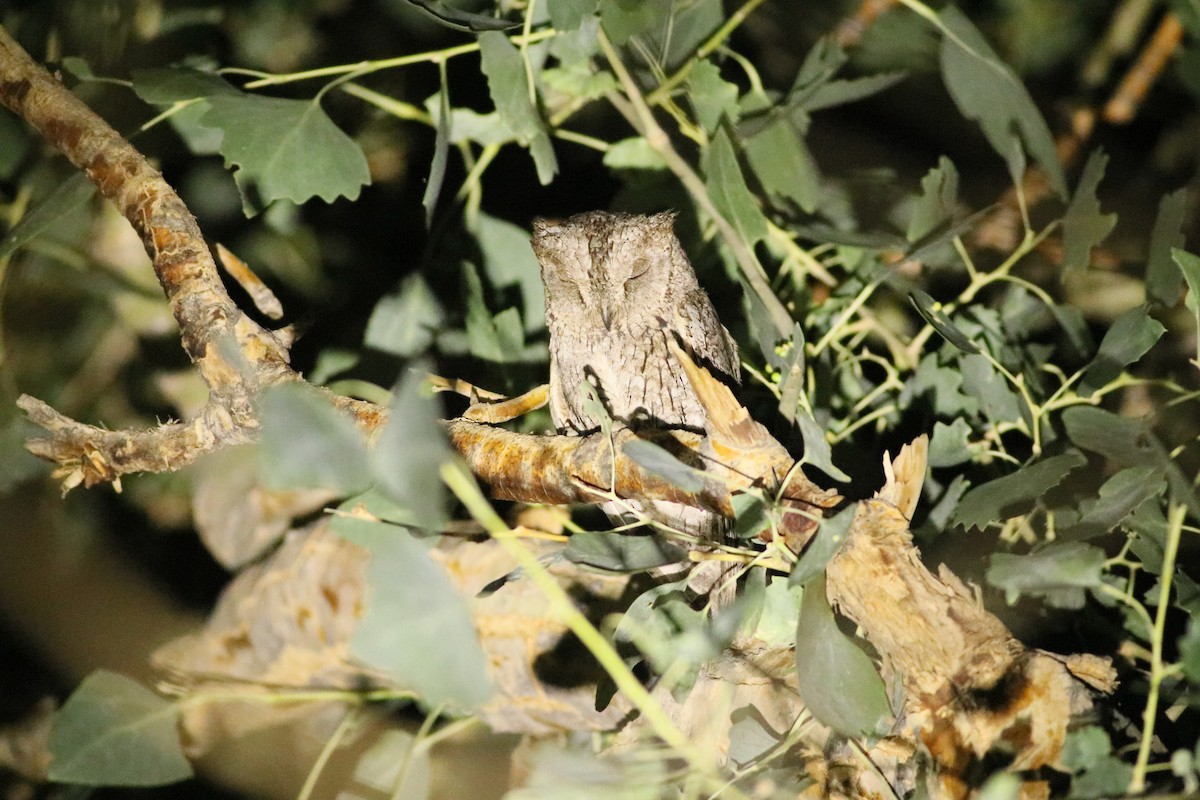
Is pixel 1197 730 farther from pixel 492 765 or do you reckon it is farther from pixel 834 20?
pixel 834 20

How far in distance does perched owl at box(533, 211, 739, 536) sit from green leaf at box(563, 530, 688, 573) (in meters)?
0.45

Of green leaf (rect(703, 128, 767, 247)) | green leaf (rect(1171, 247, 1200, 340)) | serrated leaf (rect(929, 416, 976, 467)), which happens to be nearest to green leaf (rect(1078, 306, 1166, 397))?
green leaf (rect(1171, 247, 1200, 340))

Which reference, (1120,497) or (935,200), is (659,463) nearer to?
(1120,497)

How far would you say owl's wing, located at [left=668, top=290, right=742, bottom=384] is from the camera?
1319 millimetres

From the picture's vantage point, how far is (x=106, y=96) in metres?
1.37

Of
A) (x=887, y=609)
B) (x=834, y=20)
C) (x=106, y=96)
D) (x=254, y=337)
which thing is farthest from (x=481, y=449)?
(x=834, y=20)

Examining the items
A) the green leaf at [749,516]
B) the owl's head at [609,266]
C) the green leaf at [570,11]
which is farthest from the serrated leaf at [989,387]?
the green leaf at [570,11]

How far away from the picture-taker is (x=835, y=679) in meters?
0.71

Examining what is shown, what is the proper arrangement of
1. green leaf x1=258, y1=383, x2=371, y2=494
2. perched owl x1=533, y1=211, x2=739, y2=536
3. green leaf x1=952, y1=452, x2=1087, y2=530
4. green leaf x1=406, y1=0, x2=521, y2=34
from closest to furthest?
green leaf x1=258, y1=383, x2=371, y2=494
green leaf x1=952, y1=452, x2=1087, y2=530
green leaf x1=406, y1=0, x2=521, y2=34
perched owl x1=533, y1=211, x2=739, y2=536

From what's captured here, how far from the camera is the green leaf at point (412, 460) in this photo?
482mm

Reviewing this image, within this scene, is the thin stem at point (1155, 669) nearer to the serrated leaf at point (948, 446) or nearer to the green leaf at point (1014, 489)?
the green leaf at point (1014, 489)

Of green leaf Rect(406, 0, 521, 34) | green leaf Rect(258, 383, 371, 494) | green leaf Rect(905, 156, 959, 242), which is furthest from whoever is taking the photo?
green leaf Rect(905, 156, 959, 242)

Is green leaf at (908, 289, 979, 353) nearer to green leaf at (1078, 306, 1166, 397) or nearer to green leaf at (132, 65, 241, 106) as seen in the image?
green leaf at (1078, 306, 1166, 397)

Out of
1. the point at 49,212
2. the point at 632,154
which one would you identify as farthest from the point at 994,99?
the point at 49,212
